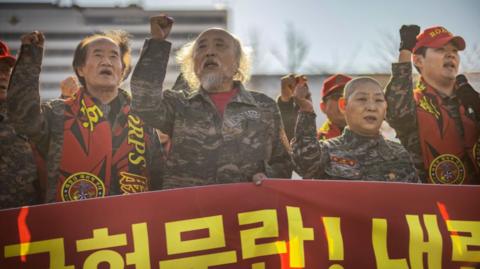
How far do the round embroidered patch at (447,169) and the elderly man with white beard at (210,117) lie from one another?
1.10 metres

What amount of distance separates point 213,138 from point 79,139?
31.4 inches

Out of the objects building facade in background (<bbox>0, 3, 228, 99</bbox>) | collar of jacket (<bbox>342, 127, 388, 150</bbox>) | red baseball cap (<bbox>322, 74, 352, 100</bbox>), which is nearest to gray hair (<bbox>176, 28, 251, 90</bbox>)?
building facade in background (<bbox>0, 3, 228, 99</bbox>)

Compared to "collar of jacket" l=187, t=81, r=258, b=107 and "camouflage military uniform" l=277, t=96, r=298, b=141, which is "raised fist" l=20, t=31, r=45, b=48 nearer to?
"collar of jacket" l=187, t=81, r=258, b=107

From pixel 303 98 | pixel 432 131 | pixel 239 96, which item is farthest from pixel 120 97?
pixel 432 131

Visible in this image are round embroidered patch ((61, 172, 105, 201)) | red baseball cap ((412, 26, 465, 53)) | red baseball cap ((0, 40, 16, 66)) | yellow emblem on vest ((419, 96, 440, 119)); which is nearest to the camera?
round embroidered patch ((61, 172, 105, 201))

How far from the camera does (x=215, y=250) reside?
2.73 m

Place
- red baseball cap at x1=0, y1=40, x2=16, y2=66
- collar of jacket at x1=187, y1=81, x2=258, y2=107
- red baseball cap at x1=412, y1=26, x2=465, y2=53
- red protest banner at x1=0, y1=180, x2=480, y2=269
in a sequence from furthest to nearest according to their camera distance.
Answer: red baseball cap at x1=412, y1=26, x2=465, y2=53 < red baseball cap at x1=0, y1=40, x2=16, y2=66 < collar of jacket at x1=187, y1=81, x2=258, y2=107 < red protest banner at x1=0, y1=180, x2=480, y2=269

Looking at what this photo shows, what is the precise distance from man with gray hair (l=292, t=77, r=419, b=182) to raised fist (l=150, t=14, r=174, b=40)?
864 millimetres

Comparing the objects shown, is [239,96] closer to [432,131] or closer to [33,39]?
[33,39]

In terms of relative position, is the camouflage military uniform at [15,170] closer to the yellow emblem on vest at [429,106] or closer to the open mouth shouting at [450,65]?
the yellow emblem on vest at [429,106]

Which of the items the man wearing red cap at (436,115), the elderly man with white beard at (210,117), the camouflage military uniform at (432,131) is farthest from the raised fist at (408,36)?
the elderly man with white beard at (210,117)

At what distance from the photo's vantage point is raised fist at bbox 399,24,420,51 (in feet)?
11.2

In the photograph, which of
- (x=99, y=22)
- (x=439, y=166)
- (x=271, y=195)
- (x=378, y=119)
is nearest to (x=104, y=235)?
(x=271, y=195)

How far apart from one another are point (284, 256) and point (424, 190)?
0.92 m
